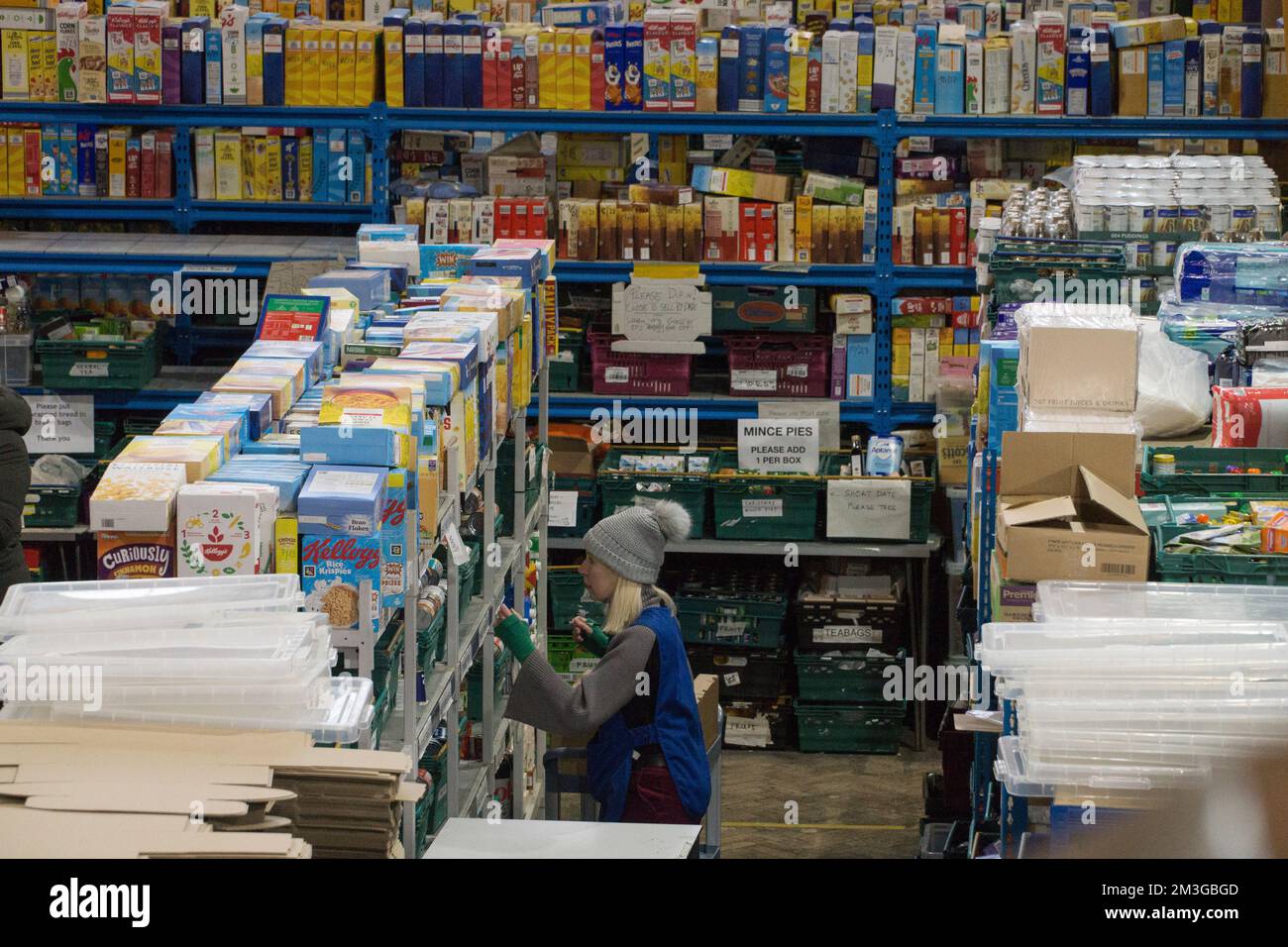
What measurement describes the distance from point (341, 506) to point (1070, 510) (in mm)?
1676

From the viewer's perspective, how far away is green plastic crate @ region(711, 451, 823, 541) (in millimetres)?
8312

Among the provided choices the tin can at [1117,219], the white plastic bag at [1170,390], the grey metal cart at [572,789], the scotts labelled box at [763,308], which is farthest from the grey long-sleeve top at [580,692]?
the scotts labelled box at [763,308]

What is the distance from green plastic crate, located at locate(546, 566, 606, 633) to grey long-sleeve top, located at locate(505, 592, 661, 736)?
3502 mm

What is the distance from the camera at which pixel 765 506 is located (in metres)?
8.34

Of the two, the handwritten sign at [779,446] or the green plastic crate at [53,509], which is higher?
the handwritten sign at [779,446]

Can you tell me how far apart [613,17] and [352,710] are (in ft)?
23.3

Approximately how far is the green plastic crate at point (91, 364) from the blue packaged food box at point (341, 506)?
197 inches

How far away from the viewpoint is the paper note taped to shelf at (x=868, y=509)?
27.0ft

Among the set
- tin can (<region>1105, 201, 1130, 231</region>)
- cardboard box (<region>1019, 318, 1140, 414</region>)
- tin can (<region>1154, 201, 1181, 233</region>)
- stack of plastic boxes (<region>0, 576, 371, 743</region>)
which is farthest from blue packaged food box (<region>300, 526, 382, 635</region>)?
tin can (<region>1154, 201, 1181, 233</region>)

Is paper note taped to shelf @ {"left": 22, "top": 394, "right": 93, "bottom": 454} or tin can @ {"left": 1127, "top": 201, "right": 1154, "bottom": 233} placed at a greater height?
tin can @ {"left": 1127, "top": 201, "right": 1154, "bottom": 233}

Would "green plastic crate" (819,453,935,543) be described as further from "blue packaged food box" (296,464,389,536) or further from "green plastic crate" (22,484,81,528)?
"blue packaged food box" (296,464,389,536)

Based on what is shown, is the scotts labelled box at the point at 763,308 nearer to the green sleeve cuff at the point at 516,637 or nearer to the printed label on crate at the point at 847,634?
the printed label on crate at the point at 847,634

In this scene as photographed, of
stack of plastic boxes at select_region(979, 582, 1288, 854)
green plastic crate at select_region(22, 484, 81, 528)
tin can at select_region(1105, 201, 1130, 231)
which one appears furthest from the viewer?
green plastic crate at select_region(22, 484, 81, 528)
